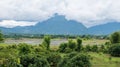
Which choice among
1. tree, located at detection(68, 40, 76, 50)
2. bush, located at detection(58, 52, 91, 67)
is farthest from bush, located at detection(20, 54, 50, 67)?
tree, located at detection(68, 40, 76, 50)

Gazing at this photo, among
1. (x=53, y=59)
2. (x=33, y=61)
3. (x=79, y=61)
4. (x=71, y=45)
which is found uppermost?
(x=71, y=45)

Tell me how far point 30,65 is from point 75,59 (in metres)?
9.04

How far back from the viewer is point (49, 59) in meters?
66.8

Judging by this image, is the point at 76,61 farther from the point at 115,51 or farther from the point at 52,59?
the point at 115,51

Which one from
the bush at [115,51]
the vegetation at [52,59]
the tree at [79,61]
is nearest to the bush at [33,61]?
the vegetation at [52,59]

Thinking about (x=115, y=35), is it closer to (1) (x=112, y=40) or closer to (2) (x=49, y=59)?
(1) (x=112, y=40)

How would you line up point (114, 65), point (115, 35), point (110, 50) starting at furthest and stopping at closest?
point (115, 35)
point (110, 50)
point (114, 65)

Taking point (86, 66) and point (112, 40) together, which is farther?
point (112, 40)

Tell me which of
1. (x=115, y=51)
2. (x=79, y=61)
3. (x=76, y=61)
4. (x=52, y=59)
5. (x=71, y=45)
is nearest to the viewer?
(x=76, y=61)

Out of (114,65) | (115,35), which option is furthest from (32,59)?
(115,35)

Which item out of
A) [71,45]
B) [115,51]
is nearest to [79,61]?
[115,51]

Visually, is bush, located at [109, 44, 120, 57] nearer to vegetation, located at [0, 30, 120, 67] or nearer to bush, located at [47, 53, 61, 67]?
vegetation, located at [0, 30, 120, 67]

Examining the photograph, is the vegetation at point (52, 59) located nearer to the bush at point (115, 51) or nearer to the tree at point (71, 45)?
the bush at point (115, 51)

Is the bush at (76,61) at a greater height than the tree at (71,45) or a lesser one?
lesser
